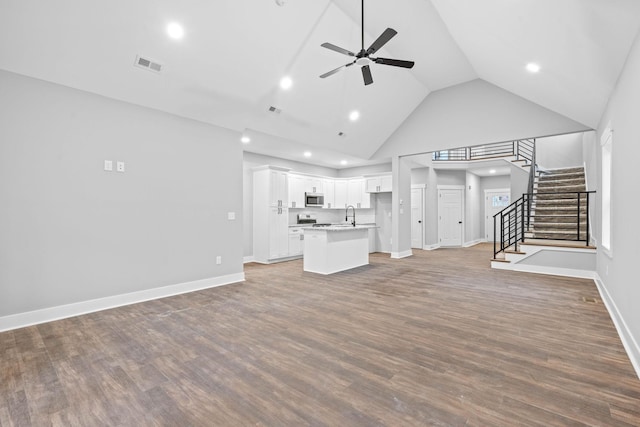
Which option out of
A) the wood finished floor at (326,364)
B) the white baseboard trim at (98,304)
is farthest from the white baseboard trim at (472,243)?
the white baseboard trim at (98,304)

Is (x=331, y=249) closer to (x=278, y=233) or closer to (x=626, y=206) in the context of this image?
(x=278, y=233)

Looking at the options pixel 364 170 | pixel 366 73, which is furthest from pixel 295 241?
pixel 366 73

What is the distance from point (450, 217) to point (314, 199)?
536 centimetres

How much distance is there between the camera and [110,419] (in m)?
1.76

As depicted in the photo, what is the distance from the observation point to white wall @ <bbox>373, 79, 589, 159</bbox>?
19.5 feet

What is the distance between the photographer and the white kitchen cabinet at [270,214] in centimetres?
731

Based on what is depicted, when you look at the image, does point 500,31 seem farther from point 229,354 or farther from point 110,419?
point 110,419

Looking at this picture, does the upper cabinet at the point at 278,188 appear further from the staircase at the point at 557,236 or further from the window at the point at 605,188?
the window at the point at 605,188

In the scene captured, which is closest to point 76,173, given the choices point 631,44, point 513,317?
point 513,317

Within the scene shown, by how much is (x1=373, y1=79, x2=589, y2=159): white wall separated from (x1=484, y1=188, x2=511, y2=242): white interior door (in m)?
6.49

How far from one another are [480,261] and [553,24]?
18.7 ft

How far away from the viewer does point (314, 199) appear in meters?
8.81

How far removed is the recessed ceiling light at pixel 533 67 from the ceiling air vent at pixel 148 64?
16.6 ft

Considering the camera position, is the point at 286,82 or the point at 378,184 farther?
the point at 378,184
